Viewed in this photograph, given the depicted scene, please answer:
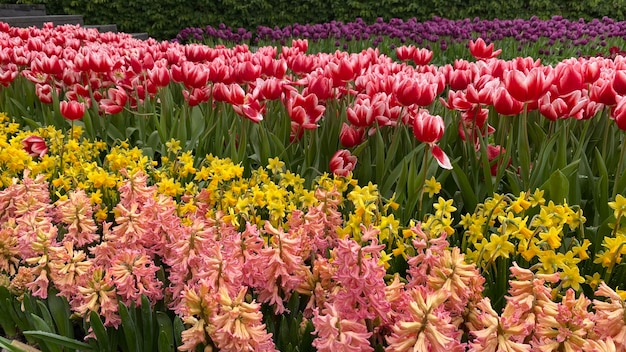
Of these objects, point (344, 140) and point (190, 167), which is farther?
point (344, 140)

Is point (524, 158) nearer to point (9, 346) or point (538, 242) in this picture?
point (538, 242)

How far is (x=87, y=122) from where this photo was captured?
3379 millimetres

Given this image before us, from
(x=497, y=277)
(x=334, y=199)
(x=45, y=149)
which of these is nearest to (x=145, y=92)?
(x=45, y=149)

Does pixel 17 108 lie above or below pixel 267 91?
below

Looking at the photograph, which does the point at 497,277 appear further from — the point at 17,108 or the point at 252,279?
the point at 17,108

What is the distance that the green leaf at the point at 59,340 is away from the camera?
153 cm

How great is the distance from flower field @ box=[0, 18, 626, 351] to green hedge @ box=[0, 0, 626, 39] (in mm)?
9678

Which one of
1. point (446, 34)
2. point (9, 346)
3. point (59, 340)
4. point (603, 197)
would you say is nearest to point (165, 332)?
point (59, 340)

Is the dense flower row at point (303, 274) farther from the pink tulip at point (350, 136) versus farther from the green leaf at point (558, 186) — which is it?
the pink tulip at point (350, 136)

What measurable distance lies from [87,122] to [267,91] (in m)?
1.16

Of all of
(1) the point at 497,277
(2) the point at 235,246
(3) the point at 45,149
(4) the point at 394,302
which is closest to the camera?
(4) the point at 394,302

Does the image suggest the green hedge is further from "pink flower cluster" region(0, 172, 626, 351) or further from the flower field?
"pink flower cluster" region(0, 172, 626, 351)

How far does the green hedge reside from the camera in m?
12.9

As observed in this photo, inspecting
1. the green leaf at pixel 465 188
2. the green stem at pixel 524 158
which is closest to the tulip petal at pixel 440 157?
the green leaf at pixel 465 188
